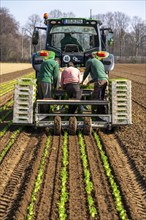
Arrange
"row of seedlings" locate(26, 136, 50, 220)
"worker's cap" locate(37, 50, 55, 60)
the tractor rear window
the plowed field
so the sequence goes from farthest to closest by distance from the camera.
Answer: the tractor rear window < "worker's cap" locate(37, 50, 55, 60) < the plowed field < "row of seedlings" locate(26, 136, 50, 220)

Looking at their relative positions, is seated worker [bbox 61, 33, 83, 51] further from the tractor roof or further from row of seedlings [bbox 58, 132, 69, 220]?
row of seedlings [bbox 58, 132, 69, 220]

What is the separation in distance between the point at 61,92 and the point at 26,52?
91265 millimetres

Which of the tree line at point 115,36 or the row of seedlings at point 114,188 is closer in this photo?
the row of seedlings at point 114,188

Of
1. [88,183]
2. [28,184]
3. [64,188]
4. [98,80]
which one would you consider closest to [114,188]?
[88,183]

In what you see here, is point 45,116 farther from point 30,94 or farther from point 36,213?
point 36,213

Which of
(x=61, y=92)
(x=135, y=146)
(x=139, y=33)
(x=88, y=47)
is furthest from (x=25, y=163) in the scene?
(x=139, y=33)

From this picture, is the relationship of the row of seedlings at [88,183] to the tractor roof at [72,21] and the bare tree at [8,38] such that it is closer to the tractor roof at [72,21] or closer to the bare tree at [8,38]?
the tractor roof at [72,21]

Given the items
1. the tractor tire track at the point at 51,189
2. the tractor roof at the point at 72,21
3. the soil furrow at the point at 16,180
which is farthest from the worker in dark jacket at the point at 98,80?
the soil furrow at the point at 16,180

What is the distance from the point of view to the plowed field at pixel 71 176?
14.1 ft

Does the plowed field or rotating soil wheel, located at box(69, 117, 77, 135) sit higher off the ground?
rotating soil wheel, located at box(69, 117, 77, 135)

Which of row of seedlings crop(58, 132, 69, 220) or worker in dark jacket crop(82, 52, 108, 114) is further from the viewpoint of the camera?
worker in dark jacket crop(82, 52, 108, 114)

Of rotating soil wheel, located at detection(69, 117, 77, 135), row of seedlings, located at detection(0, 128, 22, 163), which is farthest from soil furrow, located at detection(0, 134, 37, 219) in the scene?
rotating soil wheel, located at detection(69, 117, 77, 135)

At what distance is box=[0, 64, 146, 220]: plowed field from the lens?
14.1 ft

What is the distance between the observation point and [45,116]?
26.6 feet
